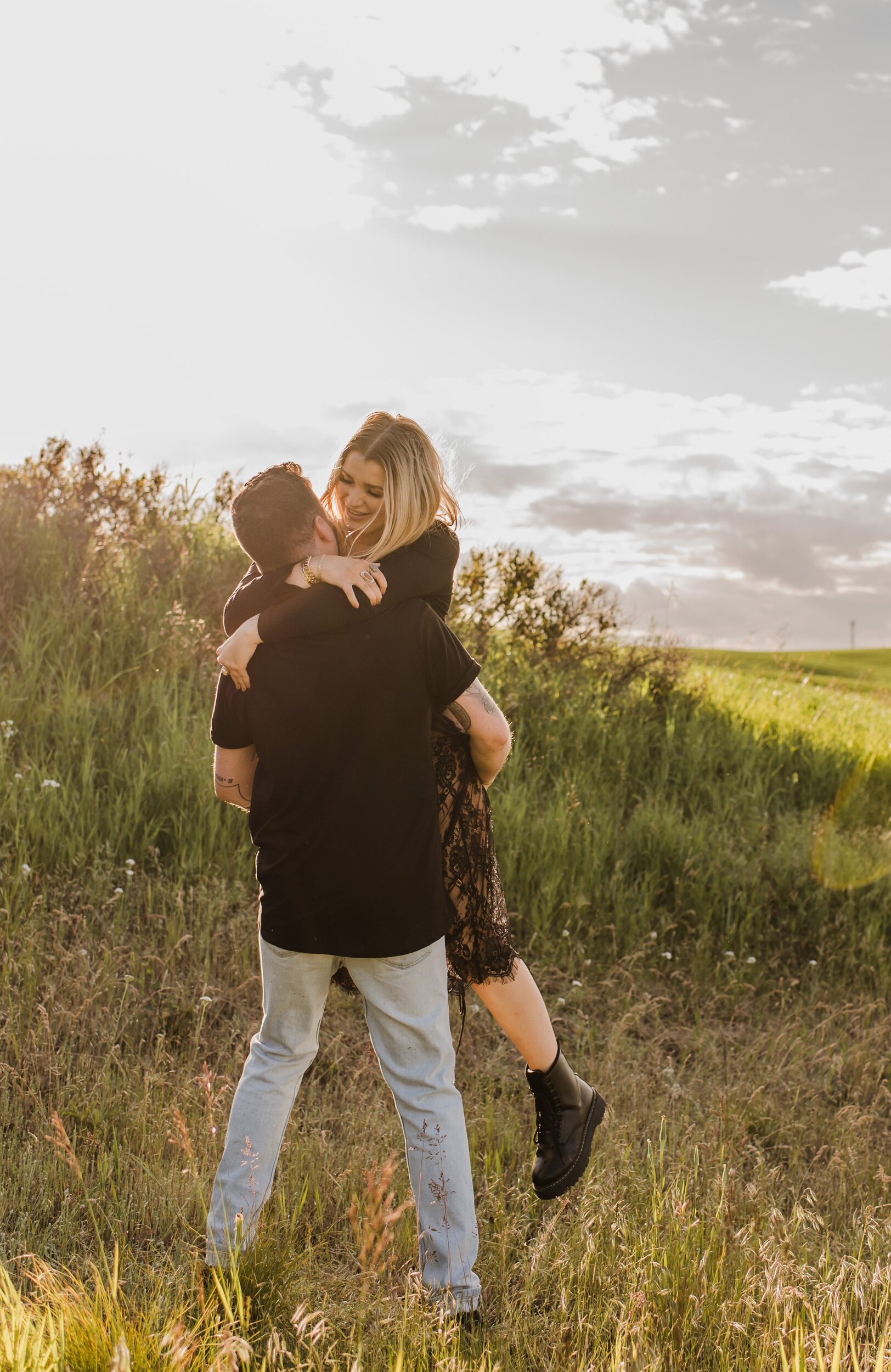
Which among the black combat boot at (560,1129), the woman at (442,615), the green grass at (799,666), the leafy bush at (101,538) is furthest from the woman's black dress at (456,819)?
the green grass at (799,666)

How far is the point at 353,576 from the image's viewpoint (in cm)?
246

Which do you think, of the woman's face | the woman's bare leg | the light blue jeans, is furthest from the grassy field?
the woman's face

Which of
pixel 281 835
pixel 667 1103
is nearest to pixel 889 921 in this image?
pixel 667 1103

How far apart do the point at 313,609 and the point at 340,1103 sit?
252cm

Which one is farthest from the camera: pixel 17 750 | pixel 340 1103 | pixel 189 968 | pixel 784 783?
pixel 784 783

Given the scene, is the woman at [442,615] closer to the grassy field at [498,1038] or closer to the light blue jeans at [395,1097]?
the light blue jeans at [395,1097]

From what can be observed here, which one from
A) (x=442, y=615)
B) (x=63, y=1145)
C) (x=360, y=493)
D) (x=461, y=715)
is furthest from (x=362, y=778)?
(x=63, y=1145)

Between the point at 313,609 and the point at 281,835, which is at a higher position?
the point at 313,609

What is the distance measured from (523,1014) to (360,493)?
1.57m

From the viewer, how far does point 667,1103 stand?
14.5 feet

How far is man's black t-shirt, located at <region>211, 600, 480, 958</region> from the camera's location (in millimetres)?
2520

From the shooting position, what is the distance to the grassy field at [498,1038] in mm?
2623

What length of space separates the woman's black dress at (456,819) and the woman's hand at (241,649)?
73 mm

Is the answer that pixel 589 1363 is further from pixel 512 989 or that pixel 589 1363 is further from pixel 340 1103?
pixel 340 1103
